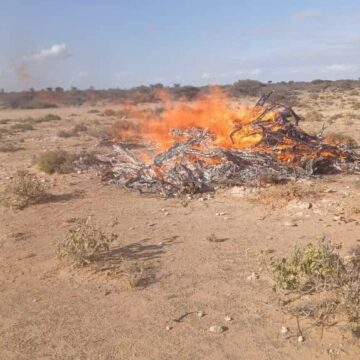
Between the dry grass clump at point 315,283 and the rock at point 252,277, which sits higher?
the dry grass clump at point 315,283

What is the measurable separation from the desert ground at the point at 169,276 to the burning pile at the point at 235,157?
18.0 inches

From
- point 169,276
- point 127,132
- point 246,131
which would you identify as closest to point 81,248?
point 169,276

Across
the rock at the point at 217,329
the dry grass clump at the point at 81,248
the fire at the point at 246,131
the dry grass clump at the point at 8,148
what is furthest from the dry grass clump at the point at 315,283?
the dry grass clump at the point at 8,148

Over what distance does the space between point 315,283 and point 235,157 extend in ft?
18.1

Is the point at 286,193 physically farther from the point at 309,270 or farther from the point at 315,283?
the point at 315,283

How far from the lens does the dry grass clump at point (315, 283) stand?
4.71m

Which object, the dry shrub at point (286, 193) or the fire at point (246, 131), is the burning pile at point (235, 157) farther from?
the dry shrub at point (286, 193)

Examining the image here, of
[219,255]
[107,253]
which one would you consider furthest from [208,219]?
[107,253]

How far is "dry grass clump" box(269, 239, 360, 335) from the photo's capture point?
15.4ft

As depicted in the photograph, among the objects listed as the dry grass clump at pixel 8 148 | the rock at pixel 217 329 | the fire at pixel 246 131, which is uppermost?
the fire at pixel 246 131

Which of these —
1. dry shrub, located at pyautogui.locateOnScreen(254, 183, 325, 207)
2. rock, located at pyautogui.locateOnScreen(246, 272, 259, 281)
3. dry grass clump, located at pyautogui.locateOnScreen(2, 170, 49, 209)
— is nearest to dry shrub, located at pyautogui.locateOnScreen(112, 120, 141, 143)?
dry grass clump, located at pyautogui.locateOnScreen(2, 170, 49, 209)

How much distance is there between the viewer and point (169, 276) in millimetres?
5898

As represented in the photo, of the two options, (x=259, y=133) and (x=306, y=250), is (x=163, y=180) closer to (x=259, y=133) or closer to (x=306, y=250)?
(x=259, y=133)

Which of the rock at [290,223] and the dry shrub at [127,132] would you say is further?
the dry shrub at [127,132]
